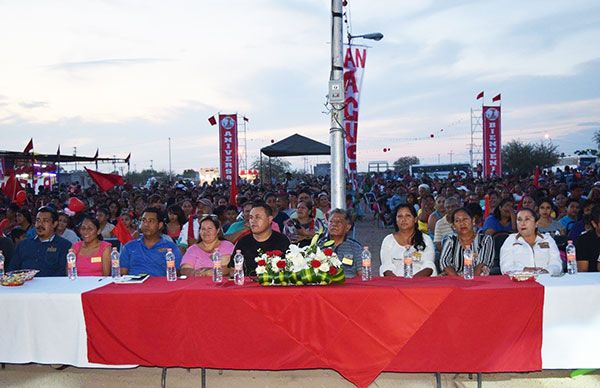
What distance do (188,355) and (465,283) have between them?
243 centimetres

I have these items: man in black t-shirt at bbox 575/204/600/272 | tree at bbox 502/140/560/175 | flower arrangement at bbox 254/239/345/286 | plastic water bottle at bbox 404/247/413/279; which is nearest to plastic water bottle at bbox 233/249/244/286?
flower arrangement at bbox 254/239/345/286

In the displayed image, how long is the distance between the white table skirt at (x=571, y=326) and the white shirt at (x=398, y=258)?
136 centimetres

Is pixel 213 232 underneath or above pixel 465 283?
above

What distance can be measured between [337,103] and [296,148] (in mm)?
10874

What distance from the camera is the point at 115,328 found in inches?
179

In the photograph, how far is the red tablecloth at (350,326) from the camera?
4.24m

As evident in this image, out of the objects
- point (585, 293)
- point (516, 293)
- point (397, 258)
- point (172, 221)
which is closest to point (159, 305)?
point (397, 258)

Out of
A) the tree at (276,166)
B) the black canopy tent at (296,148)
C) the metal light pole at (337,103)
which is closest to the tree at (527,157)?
the tree at (276,166)

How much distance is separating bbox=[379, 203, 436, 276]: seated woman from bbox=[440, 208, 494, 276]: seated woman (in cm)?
Result: 17

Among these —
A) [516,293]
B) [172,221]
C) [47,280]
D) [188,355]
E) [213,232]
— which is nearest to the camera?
[516,293]

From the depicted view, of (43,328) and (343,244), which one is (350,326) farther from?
(43,328)

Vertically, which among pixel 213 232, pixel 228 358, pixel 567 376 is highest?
pixel 213 232

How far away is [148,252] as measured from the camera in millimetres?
5758

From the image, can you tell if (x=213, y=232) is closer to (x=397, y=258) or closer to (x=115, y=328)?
(x=115, y=328)
